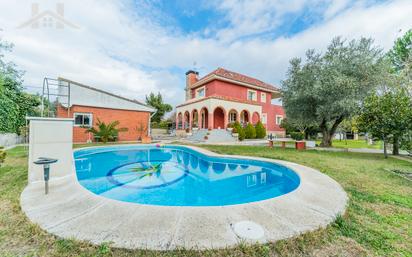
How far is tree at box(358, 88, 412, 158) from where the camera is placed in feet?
28.8

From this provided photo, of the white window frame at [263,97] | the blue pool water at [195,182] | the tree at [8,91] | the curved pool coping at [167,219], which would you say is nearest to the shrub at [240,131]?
the white window frame at [263,97]

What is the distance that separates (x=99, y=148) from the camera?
13469 millimetres

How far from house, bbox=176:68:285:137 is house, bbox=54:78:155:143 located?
254 inches

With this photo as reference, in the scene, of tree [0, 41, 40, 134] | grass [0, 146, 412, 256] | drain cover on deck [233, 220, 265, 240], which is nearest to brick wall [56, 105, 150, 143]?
→ tree [0, 41, 40, 134]

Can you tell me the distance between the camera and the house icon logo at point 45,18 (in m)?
9.34

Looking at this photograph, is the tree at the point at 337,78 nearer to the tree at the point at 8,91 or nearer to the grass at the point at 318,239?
the grass at the point at 318,239

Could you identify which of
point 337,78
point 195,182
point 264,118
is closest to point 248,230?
point 195,182

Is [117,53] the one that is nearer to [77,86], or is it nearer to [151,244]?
[77,86]

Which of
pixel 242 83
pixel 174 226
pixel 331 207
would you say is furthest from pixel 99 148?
pixel 242 83

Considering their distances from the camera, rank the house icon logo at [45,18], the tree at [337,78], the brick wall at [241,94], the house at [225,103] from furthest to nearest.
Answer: the brick wall at [241,94] < the house at [225,103] < the tree at [337,78] < the house icon logo at [45,18]

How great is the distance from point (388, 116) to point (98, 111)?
77.4 ft

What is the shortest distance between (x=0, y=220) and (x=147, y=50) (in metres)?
18.6

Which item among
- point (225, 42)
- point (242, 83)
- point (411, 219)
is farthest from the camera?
point (242, 83)

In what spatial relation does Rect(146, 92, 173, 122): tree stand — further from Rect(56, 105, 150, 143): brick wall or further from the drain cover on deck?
the drain cover on deck
